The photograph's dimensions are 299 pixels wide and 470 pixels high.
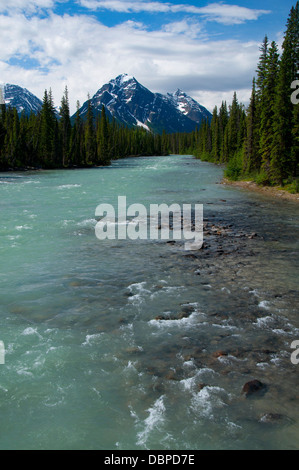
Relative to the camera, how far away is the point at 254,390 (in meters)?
6.11

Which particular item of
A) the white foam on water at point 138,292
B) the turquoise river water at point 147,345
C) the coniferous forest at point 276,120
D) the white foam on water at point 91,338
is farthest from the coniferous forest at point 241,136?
the white foam on water at point 91,338

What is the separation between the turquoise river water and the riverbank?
57.9 ft

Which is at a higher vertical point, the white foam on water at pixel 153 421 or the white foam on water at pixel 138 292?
the white foam on water at pixel 138 292

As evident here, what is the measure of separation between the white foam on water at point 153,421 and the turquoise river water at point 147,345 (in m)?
0.02

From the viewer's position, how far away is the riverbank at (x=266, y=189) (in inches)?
1258

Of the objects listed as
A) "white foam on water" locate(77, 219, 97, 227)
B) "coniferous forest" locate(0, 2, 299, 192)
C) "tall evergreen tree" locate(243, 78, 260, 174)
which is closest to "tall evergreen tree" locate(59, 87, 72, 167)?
"coniferous forest" locate(0, 2, 299, 192)

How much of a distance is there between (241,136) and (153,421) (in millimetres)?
79761

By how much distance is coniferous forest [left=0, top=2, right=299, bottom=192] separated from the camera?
35.3 m

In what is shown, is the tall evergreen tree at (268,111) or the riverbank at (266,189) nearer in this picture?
the riverbank at (266,189)

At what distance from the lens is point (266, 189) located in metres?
37.4

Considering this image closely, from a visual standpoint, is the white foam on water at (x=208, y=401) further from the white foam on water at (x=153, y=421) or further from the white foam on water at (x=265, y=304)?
the white foam on water at (x=265, y=304)

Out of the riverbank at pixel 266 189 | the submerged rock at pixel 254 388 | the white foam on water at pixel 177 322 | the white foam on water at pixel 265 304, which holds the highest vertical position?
the riverbank at pixel 266 189

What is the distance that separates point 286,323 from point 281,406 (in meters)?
3.07
